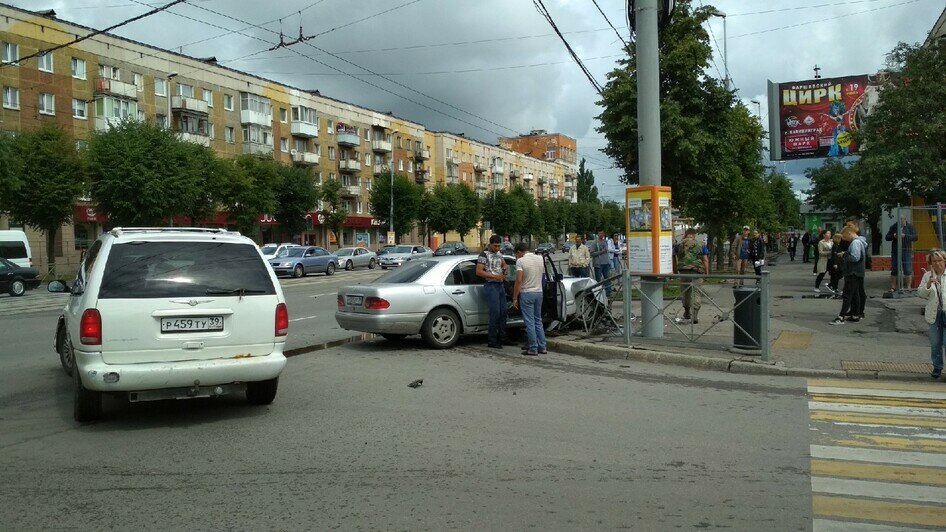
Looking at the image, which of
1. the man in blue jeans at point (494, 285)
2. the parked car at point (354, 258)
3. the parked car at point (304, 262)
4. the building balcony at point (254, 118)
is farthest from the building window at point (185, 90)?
the man in blue jeans at point (494, 285)

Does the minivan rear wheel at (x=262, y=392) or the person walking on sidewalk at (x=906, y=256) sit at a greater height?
the person walking on sidewalk at (x=906, y=256)

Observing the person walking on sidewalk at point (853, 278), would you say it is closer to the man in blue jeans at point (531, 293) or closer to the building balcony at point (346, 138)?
the man in blue jeans at point (531, 293)

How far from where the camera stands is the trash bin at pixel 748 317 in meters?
10.1

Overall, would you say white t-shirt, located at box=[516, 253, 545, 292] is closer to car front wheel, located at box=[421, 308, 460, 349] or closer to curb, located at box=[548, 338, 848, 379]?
curb, located at box=[548, 338, 848, 379]

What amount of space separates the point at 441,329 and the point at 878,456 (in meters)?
6.74

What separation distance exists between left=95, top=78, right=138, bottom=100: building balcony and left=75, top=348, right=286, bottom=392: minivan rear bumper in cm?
4855

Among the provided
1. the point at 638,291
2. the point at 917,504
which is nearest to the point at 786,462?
the point at 917,504

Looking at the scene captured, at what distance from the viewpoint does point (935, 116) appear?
18.0 m

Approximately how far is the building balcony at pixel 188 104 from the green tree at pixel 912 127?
157ft

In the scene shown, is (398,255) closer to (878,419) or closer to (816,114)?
(816,114)

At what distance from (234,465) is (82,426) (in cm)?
213

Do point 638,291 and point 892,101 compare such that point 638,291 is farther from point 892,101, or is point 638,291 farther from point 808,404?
point 892,101

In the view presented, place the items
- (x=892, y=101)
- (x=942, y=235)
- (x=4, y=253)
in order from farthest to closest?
(x=4, y=253) < (x=892, y=101) < (x=942, y=235)

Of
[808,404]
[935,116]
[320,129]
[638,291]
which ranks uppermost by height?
[320,129]
